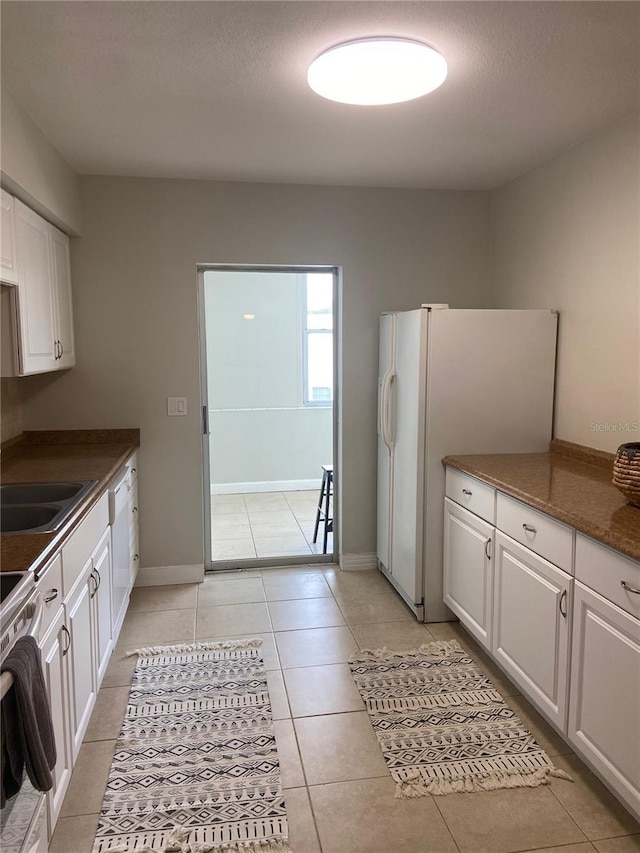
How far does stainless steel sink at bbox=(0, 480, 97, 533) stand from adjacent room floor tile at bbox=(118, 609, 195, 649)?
0.97 metres

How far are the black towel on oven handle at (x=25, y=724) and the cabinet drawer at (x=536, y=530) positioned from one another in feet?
5.37

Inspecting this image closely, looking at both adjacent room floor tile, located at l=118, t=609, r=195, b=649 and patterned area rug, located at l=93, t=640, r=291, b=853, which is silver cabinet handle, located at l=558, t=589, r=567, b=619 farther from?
adjacent room floor tile, located at l=118, t=609, r=195, b=649

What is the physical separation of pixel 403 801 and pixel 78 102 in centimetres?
283

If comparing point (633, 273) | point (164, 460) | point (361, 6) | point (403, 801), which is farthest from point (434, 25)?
point (164, 460)

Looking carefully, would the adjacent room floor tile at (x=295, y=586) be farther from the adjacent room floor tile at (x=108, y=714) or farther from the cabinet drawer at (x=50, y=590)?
the cabinet drawer at (x=50, y=590)

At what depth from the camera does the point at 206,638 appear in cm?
327

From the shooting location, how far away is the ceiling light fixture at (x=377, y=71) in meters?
2.06

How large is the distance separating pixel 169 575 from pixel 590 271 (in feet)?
9.63

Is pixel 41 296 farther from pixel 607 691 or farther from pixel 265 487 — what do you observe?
pixel 607 691

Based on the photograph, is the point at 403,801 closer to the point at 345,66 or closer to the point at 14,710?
the point at 14,710

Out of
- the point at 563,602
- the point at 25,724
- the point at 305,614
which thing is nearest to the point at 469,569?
the point at 563,602

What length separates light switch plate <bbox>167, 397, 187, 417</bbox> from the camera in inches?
153

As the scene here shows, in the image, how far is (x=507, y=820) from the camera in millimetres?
2023

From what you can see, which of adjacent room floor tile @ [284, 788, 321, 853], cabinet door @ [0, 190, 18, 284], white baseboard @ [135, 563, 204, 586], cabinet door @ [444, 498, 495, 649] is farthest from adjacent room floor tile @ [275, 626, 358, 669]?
cabinet door @ [0, 190, 18, 284]
